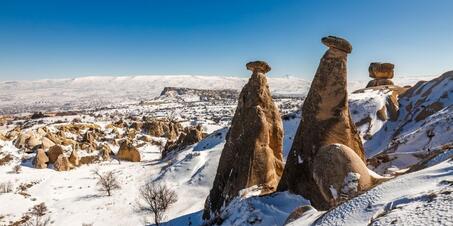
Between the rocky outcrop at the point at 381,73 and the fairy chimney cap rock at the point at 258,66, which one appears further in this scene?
the rocky outcrop at the point at 381,73

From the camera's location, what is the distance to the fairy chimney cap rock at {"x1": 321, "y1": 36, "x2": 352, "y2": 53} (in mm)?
22672

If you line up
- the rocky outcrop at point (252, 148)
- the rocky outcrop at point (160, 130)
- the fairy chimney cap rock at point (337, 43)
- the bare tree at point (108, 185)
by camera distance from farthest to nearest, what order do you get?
the rocky outcrop at point (160, 130) < the bare tree at point (108, 185) < the rocky outcrop at point (252, 148) < the fairy chimney cap rock at point (337, 43)

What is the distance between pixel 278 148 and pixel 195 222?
11.2 metres

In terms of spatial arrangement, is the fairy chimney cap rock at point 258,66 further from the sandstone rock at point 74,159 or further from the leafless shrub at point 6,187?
the sandstone rock at point 74,159

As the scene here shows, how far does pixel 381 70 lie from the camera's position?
77.4m

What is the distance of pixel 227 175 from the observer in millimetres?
27844

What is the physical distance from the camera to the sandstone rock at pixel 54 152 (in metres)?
61.7

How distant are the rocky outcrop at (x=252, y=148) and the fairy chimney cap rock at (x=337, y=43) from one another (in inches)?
308

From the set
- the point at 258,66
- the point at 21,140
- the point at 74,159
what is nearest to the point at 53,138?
the point at 21,140

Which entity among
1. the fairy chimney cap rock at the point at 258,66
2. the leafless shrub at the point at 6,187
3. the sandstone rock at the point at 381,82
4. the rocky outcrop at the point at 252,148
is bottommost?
the leafless shrub at the point at 6,187

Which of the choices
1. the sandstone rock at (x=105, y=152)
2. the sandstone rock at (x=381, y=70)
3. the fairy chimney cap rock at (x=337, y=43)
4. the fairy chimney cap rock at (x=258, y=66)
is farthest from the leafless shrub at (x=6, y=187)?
the sandstone rock at (x=381, y=70)

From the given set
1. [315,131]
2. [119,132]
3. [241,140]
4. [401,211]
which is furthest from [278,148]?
[119,132]

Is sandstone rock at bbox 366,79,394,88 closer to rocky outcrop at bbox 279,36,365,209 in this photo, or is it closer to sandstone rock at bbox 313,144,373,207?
rocky outcrop at bbox 279,36,365,209

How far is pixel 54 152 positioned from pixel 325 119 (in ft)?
178
